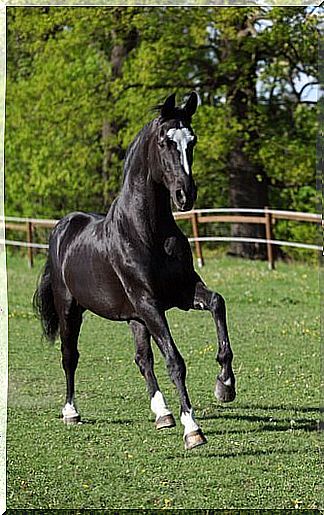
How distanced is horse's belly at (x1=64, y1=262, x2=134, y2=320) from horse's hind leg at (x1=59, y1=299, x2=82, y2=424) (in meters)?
0.26

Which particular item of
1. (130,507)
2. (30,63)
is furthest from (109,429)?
(30,63)

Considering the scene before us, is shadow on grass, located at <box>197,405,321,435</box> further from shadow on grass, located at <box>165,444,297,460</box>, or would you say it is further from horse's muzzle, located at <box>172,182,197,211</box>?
horse's muzzle, located at <box>172,182,197,211</box>

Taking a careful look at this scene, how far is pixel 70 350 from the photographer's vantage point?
258 inches

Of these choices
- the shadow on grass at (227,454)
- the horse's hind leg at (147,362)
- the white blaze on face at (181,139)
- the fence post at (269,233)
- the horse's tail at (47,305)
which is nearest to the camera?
the white blaze on face at (181,139)

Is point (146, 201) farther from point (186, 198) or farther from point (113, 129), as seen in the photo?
point (113, 129)

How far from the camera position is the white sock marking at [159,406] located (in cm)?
584

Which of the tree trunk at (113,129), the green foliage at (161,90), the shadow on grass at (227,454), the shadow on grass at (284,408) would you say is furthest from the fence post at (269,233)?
the shadow on grass at (227,454)

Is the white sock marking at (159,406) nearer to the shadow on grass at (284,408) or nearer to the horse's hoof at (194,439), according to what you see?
the horse's hoof at (194,439)

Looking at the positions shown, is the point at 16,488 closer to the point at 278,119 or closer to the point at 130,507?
the point at 130,507

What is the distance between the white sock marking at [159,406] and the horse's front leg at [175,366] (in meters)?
0.65

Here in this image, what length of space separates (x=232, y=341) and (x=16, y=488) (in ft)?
16.4

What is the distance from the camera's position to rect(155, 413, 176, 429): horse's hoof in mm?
5711

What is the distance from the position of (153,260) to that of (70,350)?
1.32 meters

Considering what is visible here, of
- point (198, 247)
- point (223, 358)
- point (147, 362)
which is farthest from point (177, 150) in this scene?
point (198, 247)
